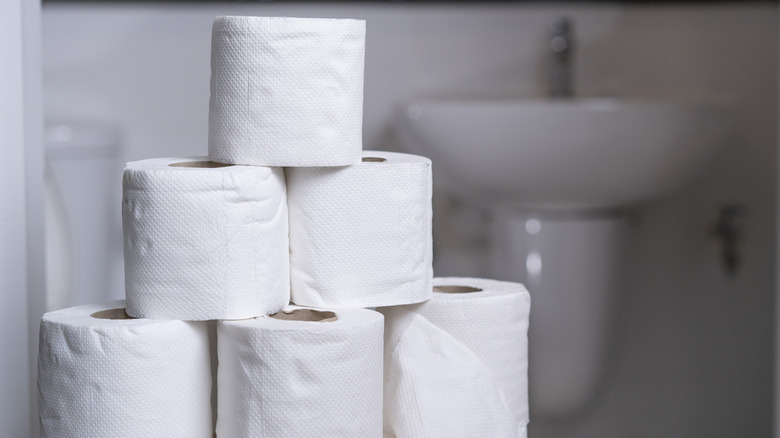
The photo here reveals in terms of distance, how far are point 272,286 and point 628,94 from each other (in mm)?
1125

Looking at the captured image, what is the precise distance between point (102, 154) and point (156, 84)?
189mm

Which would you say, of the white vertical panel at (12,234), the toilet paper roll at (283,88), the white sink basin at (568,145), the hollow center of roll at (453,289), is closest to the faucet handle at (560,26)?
the white sink basin at (568,145)

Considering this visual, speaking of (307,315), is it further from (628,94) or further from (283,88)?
(628,94)

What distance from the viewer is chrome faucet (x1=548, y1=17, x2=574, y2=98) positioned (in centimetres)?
174

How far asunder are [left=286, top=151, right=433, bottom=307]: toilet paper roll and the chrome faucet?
892 mm

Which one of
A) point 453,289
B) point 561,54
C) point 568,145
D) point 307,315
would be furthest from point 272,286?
point 561,54

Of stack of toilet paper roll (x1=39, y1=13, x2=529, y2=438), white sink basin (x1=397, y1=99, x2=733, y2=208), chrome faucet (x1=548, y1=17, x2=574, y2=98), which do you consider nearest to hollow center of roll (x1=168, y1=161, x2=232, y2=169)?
stack of toilet paper roll (x1=39, y1=13, x2=529, y2=438)

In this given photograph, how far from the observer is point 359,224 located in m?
0.92

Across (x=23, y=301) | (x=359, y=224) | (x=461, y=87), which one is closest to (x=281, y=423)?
(x=359, y=224)

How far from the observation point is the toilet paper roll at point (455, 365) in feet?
3.14

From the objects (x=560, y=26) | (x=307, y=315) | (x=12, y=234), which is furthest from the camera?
(x=560, y=26)

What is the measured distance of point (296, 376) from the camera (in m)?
0.83

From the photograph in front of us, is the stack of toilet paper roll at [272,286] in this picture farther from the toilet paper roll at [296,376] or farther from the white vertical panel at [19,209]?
the white vertical panel at [19,209]

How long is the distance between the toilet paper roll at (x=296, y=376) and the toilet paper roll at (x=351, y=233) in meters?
0.07
